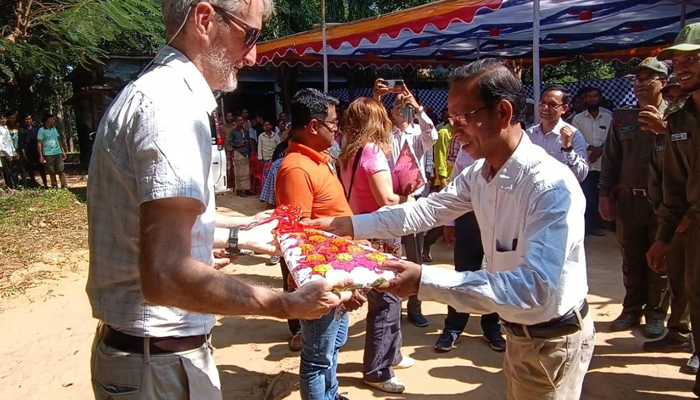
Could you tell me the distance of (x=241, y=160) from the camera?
13484mm

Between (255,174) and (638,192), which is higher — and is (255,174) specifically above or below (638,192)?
below

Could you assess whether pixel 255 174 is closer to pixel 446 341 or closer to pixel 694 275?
pixel 446 341

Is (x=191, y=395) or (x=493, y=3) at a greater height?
(x=493, y=3)

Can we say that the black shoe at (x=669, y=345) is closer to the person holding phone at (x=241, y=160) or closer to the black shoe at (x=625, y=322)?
the black shoe at (x=625, y=322)

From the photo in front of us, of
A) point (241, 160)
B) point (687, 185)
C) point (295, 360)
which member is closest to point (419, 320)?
point (295, 360)

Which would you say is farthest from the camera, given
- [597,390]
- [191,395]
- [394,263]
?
[597,390]

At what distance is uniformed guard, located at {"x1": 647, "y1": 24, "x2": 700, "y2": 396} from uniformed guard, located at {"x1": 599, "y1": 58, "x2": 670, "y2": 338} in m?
0.96

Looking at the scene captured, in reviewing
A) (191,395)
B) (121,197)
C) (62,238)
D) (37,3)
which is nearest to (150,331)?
(191,395)

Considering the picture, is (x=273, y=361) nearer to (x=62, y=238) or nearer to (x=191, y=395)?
(x=191, y=395)

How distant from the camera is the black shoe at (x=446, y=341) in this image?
4.34m

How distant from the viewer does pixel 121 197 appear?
1.46 metres

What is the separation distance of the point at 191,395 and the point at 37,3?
10757mm

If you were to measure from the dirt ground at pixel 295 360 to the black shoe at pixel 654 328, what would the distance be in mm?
107

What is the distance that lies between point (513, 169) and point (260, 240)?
1141 millimetres
